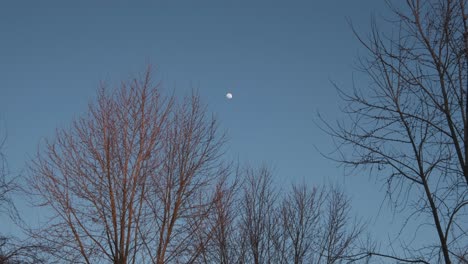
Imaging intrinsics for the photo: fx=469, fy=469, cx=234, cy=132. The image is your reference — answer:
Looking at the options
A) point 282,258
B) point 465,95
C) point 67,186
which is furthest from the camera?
point 282,258

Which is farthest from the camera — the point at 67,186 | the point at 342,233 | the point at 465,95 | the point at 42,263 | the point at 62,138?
the point at 342,233

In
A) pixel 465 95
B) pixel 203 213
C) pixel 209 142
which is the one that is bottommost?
pixel 465 95

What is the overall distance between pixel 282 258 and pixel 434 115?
749 centimetres

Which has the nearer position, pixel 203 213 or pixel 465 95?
pixel 465 95

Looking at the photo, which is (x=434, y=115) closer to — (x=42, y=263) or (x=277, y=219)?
(x=42, y=263)

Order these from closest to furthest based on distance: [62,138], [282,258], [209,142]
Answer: [62,138], [209,142], [282,258]

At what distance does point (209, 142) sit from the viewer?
29.2 ft

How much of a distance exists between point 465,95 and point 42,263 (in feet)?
20.3

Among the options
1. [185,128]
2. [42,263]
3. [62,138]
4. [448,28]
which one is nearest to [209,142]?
[185,128]

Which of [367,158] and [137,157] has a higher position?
[137,157]

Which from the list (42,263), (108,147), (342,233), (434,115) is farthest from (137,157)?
(342,233)

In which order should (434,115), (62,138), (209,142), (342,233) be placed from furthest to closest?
(342,233)
(209,142)
(62,138)
(434,115)

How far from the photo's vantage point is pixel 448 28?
15.9 feet

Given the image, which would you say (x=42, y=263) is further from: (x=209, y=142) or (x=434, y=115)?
(x=434, y=115)
